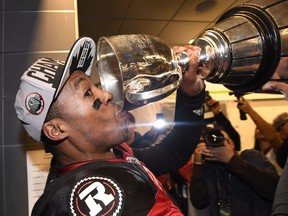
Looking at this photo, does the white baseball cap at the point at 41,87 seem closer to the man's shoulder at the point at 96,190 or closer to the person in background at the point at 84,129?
the person in background at the point at 84,129

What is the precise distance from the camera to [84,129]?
810mm

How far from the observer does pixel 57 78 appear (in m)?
0.75

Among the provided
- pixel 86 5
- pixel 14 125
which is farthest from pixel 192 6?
pixel 14 125

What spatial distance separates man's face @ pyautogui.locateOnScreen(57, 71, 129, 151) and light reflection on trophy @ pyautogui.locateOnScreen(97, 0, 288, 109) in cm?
16

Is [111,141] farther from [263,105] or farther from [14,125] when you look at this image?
[263,105]

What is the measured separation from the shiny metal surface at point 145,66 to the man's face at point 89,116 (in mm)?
170

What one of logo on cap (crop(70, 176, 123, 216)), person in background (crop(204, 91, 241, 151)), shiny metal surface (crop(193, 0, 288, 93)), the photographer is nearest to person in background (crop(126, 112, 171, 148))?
→ person in background (crop(204, 91, 241, 151))

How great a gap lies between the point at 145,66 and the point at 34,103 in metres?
0.32

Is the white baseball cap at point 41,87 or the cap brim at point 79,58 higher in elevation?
the cap brim at point 79,58

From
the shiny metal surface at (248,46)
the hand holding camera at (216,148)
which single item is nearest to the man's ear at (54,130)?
the shiny metal surface at (248,46)

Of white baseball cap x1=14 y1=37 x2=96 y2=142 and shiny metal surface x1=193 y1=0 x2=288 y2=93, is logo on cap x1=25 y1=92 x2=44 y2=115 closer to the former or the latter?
white baseball cap x1=14 y1=37 x2=96 y2=142

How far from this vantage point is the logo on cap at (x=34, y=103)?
0.75m

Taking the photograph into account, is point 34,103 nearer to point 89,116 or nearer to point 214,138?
point 89,116

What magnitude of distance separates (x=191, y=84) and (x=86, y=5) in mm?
1912
